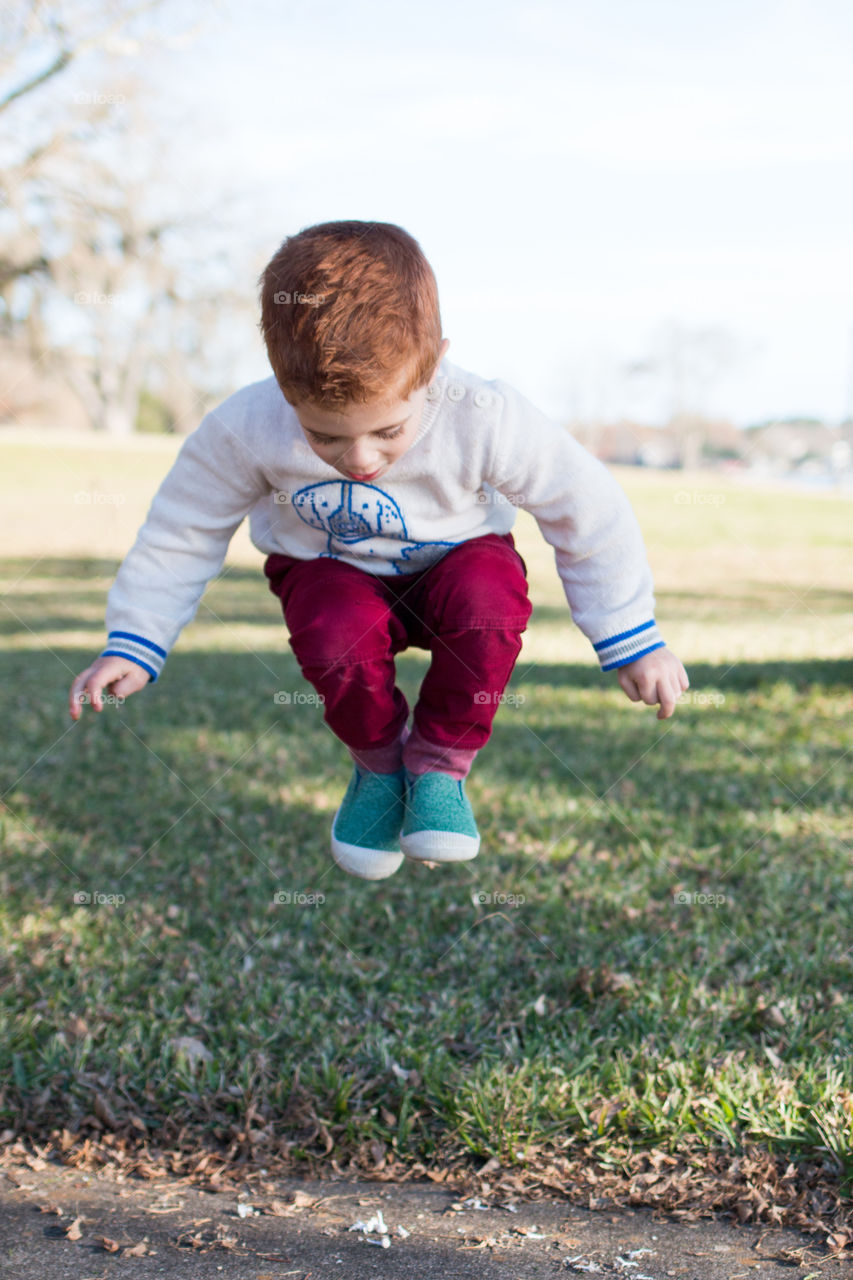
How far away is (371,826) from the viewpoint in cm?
270

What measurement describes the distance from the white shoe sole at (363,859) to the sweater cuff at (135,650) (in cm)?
61

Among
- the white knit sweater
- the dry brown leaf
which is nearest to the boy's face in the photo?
the white knit sweater

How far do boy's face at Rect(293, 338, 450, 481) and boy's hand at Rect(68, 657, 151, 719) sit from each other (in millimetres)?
654

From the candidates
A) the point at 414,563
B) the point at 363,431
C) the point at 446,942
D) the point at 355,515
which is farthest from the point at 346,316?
the point at 446,942

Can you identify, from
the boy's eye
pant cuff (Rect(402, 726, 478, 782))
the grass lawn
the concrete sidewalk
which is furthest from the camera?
the grass lawn

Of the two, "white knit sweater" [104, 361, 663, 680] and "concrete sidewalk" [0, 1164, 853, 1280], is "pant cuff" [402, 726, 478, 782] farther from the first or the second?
"concrete sidewalk" [0, 1164, 853, 1280]

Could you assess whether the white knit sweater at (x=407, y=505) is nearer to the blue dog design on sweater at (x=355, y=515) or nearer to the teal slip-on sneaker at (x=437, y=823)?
the blue dog design on sweater at (x=355, y=515)

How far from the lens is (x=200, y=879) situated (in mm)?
4086

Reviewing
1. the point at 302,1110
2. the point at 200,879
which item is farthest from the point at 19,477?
the point at 302,1110

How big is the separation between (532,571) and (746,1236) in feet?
39.7

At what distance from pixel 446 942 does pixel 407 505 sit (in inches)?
66.9

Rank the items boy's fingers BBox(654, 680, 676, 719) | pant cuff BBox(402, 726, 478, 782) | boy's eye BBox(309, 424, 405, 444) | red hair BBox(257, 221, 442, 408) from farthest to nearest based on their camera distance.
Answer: pant cuff BBox(402, 726, 478, 782) → boy's fingers BBox(654, 680, 676, 719) → boy's eye BBox(309, 424, 405, 444) → red hair BBox(257, 221, 442, 408)

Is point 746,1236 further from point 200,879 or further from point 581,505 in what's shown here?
point 200,879

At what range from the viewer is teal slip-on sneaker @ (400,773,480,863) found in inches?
95.1
